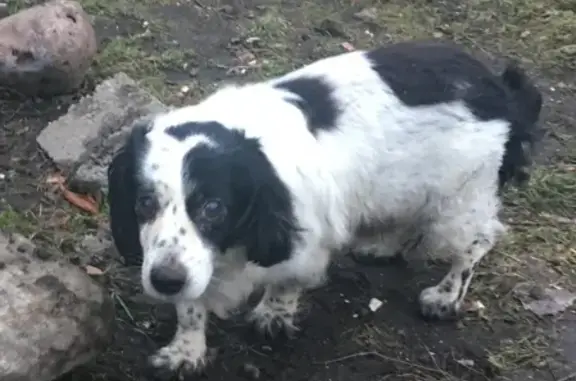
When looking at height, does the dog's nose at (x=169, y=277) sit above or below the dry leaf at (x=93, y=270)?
above

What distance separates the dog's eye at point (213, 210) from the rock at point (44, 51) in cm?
233

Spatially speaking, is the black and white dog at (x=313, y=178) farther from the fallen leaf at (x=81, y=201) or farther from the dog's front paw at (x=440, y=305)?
the fallen leaf at (x=81, y=201)

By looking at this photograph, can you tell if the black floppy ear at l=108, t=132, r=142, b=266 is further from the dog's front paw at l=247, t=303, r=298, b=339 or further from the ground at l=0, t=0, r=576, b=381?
the dog's front paw at l=247, t=303, r=298, b=339

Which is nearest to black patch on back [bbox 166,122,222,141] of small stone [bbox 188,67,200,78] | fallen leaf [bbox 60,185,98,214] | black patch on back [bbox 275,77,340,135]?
black patch on back [bbox 275,77,340,135]

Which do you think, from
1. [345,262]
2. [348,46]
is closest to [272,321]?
[345,262]

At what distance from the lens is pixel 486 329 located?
4594mm

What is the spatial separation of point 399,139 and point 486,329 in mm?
1012

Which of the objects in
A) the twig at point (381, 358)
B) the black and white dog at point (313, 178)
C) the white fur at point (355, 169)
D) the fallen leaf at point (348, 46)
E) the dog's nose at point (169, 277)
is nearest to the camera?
the dog's nose at point (169, 277)

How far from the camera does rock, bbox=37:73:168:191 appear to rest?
5242 millimetres

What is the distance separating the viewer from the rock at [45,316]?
3672mm

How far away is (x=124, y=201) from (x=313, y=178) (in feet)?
2.28

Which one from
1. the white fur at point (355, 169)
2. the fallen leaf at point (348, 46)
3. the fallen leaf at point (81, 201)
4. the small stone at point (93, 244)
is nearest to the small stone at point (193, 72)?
the fallen leaf at point (348, 46)

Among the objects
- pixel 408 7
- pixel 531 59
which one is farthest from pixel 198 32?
pixel 531 59

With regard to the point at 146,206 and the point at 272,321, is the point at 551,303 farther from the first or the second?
the point at 146,206
